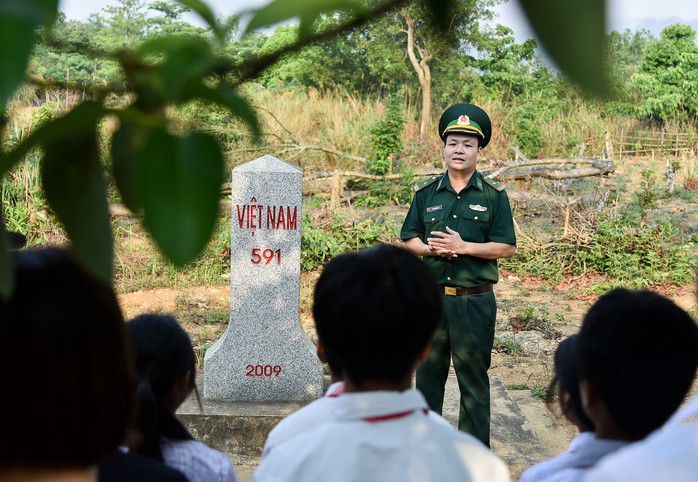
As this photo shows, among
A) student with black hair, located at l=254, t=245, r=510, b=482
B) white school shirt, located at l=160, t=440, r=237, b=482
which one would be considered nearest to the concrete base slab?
white school shirt, located at l=160, t=440, r=237, b=482

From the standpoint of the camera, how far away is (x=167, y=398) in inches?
67.1

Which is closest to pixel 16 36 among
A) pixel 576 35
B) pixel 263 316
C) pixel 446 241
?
pixel 576 35

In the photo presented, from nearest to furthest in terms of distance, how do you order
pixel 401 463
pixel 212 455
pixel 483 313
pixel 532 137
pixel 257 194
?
pixel 401 463
pixel 212 455
pixel 483 313
pixel 257 194
pixel 532 137

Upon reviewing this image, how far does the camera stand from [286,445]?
1311 millimetres

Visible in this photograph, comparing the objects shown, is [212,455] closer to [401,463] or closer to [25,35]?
[401,463]

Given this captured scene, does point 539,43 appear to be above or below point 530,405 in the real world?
above

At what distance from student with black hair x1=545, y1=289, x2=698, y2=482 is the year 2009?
283cm

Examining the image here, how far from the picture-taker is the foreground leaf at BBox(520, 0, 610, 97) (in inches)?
12.3

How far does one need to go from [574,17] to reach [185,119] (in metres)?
0.19

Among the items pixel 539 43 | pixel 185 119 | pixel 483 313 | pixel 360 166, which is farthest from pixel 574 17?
pixel 360 166

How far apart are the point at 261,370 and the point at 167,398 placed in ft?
8.15

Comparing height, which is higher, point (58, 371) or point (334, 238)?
point (58, 371)

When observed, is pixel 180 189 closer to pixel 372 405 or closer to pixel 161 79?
pixel 161 79

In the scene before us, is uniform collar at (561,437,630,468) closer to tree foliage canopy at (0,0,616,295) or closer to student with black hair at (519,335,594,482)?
student with black hair at (519,335,594,482)
